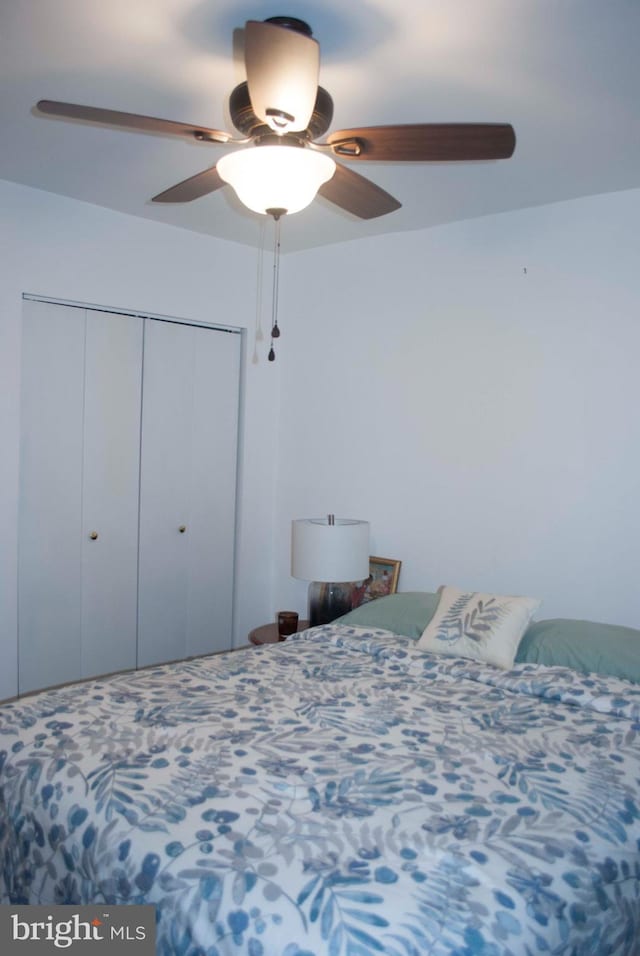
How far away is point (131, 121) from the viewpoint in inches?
71.8

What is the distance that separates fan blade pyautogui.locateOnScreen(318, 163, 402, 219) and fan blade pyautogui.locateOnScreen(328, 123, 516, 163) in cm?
11

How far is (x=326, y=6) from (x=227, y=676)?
1982 millimetres

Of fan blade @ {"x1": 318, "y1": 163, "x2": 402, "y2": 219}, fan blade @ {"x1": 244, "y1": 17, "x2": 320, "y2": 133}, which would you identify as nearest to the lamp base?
fan blade @ {"x1": 318, "y1": 163, "x2": 402, "y2": 219}

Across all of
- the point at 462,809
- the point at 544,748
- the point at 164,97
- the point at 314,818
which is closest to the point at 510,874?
the point at 462,809

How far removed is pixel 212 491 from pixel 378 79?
2524 mm

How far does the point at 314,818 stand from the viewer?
1.64 m

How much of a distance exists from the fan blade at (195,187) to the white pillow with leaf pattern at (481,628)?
1705mm

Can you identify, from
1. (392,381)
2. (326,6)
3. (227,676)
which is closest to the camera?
(326,6)

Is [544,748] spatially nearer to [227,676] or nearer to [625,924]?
[625,924]

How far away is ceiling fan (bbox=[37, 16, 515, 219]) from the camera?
5.33ft

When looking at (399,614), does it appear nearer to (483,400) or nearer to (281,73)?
(483,400)

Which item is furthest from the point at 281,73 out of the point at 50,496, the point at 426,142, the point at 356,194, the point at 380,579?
the point at 380,579

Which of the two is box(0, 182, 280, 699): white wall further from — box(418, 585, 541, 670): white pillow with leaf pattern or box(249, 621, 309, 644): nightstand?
box(418, 585, 541, 670): white pillow with leaf pattern

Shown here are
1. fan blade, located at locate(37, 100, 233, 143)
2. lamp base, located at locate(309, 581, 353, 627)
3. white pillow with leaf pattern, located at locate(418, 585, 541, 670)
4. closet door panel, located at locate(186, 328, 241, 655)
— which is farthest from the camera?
closet door panel, located at locate(186, 328, 241, 655)
